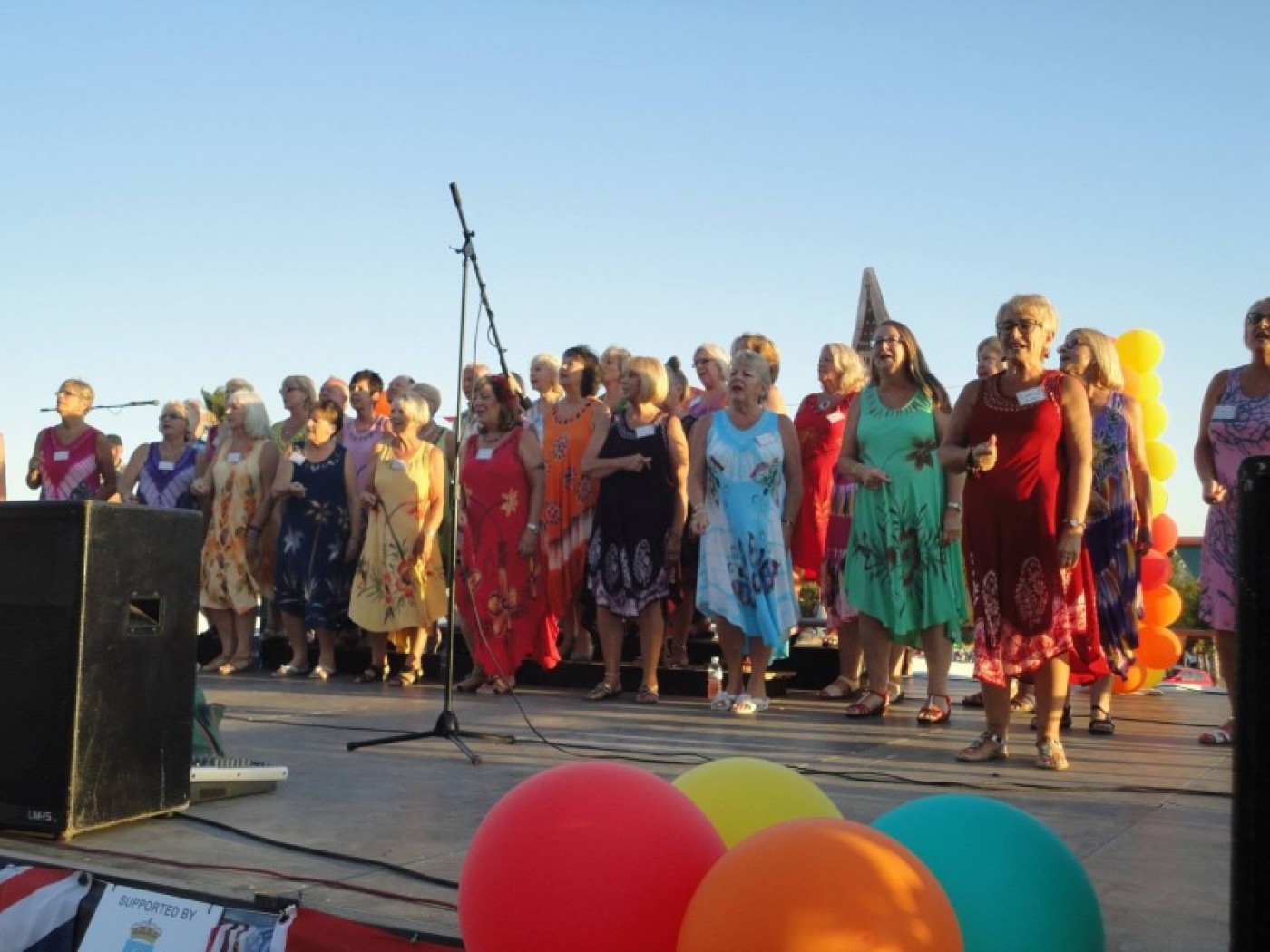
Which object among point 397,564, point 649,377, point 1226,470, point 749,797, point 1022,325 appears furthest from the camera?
point 397,564

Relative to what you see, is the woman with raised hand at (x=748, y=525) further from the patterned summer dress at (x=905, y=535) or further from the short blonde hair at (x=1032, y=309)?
the short blonde hair at (x=1032, y=309)

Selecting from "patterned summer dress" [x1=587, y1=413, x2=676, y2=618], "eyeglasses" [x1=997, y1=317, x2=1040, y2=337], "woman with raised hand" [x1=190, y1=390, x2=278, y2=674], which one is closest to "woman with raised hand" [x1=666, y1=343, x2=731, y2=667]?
"patterned summer dress" [x1=587, y1=413, x2=676, y2=618]

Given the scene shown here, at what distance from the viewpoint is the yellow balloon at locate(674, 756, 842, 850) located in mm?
2713

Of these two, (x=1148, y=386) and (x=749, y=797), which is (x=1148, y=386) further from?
(x=749, y=797)

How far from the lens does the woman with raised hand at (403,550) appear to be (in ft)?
29.3

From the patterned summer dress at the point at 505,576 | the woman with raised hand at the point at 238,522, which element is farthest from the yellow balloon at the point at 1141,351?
the woman with raised hand at the point at 238,522

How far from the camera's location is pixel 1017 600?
5.21 m

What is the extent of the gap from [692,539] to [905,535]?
1852mm

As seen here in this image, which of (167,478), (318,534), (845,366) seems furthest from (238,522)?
(845,366)

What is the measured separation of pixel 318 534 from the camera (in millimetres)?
9461

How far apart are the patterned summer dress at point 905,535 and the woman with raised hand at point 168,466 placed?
18.8ft

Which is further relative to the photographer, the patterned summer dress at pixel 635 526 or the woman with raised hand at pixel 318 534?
the woman with raised hand at pixel 318 534

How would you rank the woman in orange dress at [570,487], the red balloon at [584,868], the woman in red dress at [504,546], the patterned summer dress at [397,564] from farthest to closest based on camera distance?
1. the patterned summer dress at [397,564]
2. the woman in orange dress at [570,487]
3. the woman in red dress at [504,546]
4. the red balloon at [584,868]

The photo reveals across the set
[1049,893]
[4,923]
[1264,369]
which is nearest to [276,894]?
[4,923]
